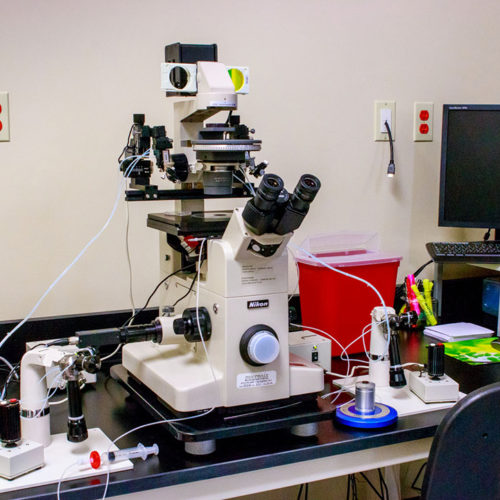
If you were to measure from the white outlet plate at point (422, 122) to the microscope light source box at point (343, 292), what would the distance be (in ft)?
2.03

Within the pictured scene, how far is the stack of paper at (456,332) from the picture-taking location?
198 centimetres

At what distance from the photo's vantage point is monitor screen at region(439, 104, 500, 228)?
217cm

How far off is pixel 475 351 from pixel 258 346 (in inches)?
34.4

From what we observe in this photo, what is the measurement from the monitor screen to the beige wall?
0.19 meters

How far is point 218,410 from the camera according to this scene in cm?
130

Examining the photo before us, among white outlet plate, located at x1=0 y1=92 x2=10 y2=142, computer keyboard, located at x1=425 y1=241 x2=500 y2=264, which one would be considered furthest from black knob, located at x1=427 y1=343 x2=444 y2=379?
white outlet plate, located at x1=0 y1=92 x2=10 y2=142

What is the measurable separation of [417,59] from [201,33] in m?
0.79

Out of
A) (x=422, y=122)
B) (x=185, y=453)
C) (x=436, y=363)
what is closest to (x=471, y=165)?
(x=422, y=122)

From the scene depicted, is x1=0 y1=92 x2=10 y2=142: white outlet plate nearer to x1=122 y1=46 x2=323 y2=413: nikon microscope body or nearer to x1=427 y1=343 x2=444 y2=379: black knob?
x1=122 y1=46 x2=323 y2=413: nikon microscope body

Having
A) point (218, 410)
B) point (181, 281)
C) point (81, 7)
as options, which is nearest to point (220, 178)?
point (181, 281)

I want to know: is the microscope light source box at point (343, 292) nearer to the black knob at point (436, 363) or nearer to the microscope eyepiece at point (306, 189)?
the black knob at point (436, 363)

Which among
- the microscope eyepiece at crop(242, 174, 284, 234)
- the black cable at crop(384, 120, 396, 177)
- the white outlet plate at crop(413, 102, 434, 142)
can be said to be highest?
the white outlet plate at crop(413, 102, 434, 142)

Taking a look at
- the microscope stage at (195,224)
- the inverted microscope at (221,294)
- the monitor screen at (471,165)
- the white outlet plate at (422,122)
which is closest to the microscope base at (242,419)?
the inverted microscope at (221,294)

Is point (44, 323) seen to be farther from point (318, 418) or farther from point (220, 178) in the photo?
point (318, 418)
